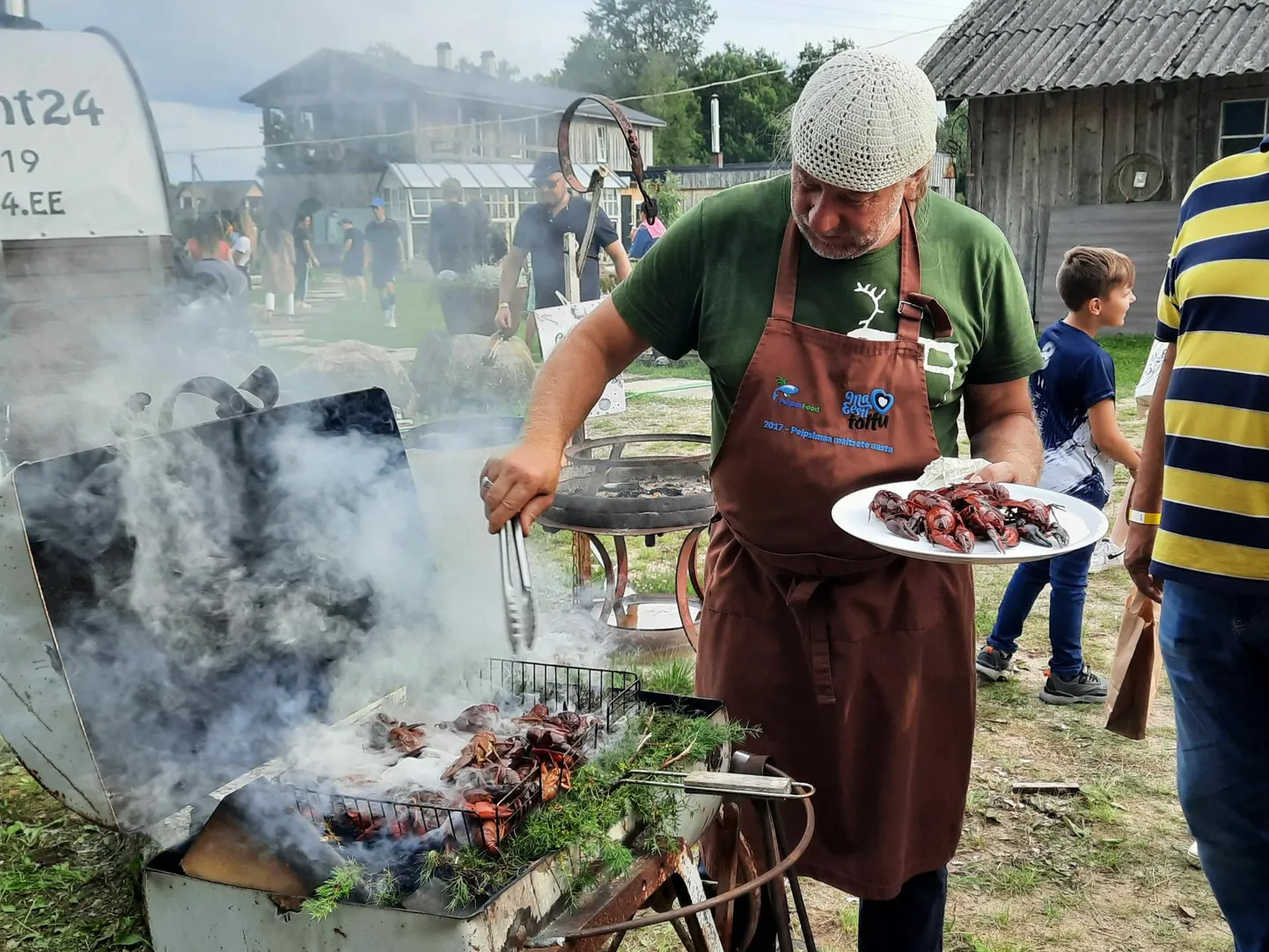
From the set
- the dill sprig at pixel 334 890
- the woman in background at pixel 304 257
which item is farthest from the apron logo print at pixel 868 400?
the woman in background at pixel 304 257

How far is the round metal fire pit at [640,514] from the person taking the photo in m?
3.88

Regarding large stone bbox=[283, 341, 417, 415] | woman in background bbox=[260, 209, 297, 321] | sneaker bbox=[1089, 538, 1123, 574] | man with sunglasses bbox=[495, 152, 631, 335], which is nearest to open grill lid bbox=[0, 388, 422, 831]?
sneaker bbox=[1089, 538, 1123, 574]

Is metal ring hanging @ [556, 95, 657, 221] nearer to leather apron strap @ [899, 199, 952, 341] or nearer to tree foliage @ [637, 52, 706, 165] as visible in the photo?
leather apron strap @ [899, 199, 952, 341]

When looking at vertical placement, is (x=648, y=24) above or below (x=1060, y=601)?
above

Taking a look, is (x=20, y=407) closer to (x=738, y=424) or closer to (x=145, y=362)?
(x=145, y=362)

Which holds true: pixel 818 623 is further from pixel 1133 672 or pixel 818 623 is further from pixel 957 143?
pixel 957 143

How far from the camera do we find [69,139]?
449 cm

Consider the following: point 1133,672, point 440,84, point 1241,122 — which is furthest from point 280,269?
point 1241,122

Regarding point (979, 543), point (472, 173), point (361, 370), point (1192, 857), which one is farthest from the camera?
point (472, 173)

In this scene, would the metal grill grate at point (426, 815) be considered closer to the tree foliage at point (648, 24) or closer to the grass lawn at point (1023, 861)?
the grass lawn at point (1023, 861)

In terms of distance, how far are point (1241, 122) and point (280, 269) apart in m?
11.4

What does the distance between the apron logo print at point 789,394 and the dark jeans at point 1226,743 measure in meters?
0.91

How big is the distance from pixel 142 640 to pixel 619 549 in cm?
295

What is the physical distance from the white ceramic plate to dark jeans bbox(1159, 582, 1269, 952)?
29 cm
